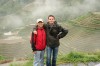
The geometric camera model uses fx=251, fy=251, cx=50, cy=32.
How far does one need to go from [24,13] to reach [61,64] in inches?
4038

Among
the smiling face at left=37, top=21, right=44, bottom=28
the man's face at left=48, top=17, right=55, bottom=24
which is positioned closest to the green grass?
the smiling face at left=37, top=21, right=44, bottom=28

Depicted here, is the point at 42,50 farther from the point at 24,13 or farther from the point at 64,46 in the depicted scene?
the point at 24,13

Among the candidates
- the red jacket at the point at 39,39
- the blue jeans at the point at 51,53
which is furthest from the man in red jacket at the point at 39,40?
the blue jeans at the point at 51,53

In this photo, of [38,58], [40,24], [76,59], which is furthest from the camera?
[76,59]

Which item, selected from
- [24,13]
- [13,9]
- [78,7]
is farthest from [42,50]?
[13,9]

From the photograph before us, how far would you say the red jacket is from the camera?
21.0ft

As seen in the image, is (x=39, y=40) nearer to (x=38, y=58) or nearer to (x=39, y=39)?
(x=39, y=39)

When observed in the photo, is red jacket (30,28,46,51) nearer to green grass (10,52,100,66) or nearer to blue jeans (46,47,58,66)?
blue jeans (46,47,58,66)

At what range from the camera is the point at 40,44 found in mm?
6473

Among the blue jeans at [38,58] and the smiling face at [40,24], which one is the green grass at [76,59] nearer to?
the blue jeans at [38,58]

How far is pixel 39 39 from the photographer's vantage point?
644 centimetres

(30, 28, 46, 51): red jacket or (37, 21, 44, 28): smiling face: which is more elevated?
(37, 21, 44, 28): smiling face

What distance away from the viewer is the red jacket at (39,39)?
21.0 feet

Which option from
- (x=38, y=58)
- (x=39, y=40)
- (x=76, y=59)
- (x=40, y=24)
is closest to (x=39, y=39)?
(x=39, y=40)
